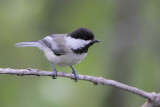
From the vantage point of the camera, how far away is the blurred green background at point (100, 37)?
156 inches

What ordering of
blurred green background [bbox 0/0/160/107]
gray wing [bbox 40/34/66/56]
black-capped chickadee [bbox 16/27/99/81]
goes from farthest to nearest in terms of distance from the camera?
1. blurred green background [bbox 0/0/160/107]
2. gray wing [bbox 40/34/66/56]
3. black-capped chickadee [bbox 16/27/99/81]

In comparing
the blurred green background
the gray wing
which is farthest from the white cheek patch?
the blurred green background

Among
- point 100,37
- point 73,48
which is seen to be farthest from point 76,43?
point 100,37

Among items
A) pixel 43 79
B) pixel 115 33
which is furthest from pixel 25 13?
pixel 115 33

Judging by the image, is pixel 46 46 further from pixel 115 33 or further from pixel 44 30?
pixel 115 33

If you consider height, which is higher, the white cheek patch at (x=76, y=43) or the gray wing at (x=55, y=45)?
the white cheek patch at (x=76, y=43)

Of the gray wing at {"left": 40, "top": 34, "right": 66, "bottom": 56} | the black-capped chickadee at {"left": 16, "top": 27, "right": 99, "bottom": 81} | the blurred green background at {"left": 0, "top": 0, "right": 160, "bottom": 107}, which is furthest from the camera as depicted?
the blurred green background at {"left": 0, "top": 0, "right": 160, "bottom": 107}

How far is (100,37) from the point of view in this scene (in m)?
4.45

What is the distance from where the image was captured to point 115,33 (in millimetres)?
4422

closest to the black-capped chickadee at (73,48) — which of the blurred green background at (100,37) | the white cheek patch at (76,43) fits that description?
the white cheek patch at (76,43)

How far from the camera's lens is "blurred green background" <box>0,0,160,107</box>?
156 inches

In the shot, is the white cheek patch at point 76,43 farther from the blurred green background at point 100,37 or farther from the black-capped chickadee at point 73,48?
the blurred green background at point 100,37

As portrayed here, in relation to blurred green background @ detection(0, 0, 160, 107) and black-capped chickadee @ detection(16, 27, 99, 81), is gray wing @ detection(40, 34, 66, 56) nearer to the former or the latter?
black-capped chickadee @ detection(16, 27, 99, 81)

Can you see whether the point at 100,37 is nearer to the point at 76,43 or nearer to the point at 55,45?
the point at 55,45
